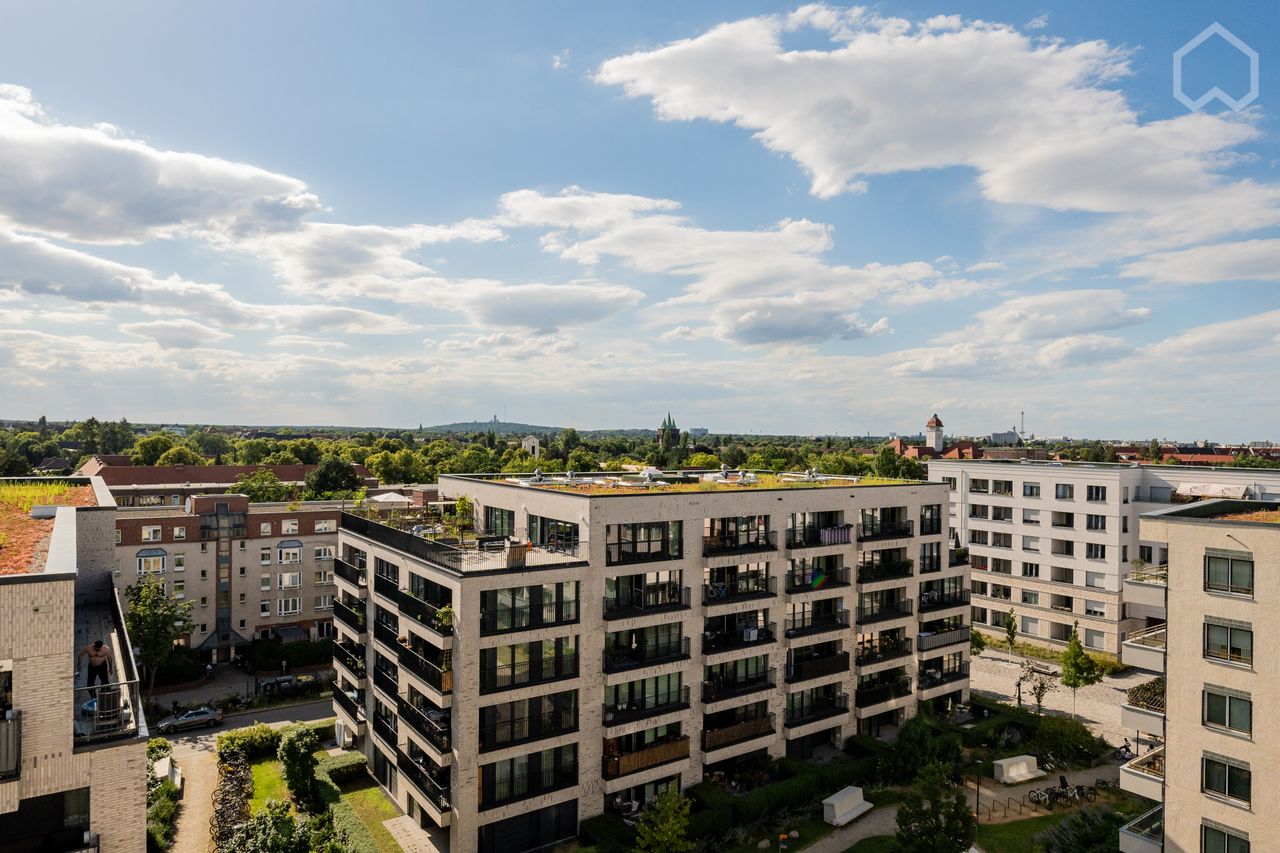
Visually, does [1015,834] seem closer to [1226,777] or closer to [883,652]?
[883,652]

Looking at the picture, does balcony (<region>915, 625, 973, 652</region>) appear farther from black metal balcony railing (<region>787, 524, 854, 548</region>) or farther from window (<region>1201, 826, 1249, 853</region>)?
window (<region>1201, 826, 1249, 853</region>)

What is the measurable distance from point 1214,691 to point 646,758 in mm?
23856

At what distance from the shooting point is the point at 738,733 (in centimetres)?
3941

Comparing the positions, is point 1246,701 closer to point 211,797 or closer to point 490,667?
point 490,667

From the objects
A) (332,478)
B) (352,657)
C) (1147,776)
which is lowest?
(352,657)

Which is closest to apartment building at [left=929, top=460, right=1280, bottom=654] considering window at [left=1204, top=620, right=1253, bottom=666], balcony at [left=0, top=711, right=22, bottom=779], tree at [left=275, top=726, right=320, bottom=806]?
window at [left=1204, top=620, right=1253, bottom=666]

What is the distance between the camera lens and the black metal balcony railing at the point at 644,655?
35.6 m

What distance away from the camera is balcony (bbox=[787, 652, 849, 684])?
42.3 metres

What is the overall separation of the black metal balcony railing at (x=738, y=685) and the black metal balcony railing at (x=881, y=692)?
25.0 feet

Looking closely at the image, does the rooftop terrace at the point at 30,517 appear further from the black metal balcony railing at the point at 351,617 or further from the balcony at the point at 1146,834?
the balcony at the point at 1146,834

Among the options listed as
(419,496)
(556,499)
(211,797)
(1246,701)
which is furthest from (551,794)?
(419,496)

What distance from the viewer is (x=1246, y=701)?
79.5ft

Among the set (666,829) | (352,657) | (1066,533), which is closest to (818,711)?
(666,829)

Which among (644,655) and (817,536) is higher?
(817,536)
